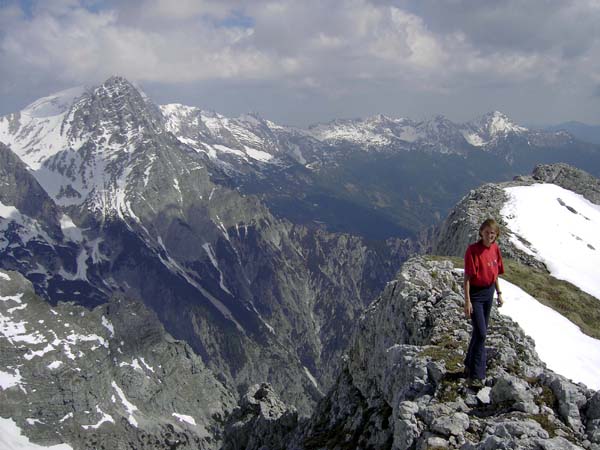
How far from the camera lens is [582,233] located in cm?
8212

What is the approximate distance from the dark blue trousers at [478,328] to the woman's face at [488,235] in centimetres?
176

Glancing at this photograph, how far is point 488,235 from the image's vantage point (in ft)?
62.2

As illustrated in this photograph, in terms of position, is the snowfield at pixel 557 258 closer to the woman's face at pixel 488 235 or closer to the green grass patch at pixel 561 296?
the green grass patch at pixel 561 296

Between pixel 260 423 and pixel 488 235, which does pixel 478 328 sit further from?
pixel 260 423

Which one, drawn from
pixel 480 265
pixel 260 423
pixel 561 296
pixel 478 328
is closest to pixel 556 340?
pixel 561 296

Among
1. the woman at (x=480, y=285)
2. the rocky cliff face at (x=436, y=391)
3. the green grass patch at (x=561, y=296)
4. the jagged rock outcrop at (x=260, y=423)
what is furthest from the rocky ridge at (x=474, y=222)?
the woman at (x=480, y=285)

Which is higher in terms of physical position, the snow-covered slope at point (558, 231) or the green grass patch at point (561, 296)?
the snow-covered slope at point (558, 231)

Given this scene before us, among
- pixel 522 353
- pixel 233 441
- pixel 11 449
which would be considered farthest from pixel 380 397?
pixel 11 449

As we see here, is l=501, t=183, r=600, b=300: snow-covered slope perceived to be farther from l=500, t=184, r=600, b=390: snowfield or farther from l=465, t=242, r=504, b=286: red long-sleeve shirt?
l=465, t=242, r=504, b=286: red long-sleeve shirt

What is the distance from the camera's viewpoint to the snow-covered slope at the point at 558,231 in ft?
217

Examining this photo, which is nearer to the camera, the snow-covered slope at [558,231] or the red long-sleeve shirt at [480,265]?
the red long-sleeve shirt at [480,265]

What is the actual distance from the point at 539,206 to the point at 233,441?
6324 centimetres

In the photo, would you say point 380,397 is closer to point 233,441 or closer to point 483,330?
point 483,330

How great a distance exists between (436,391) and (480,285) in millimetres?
4536
